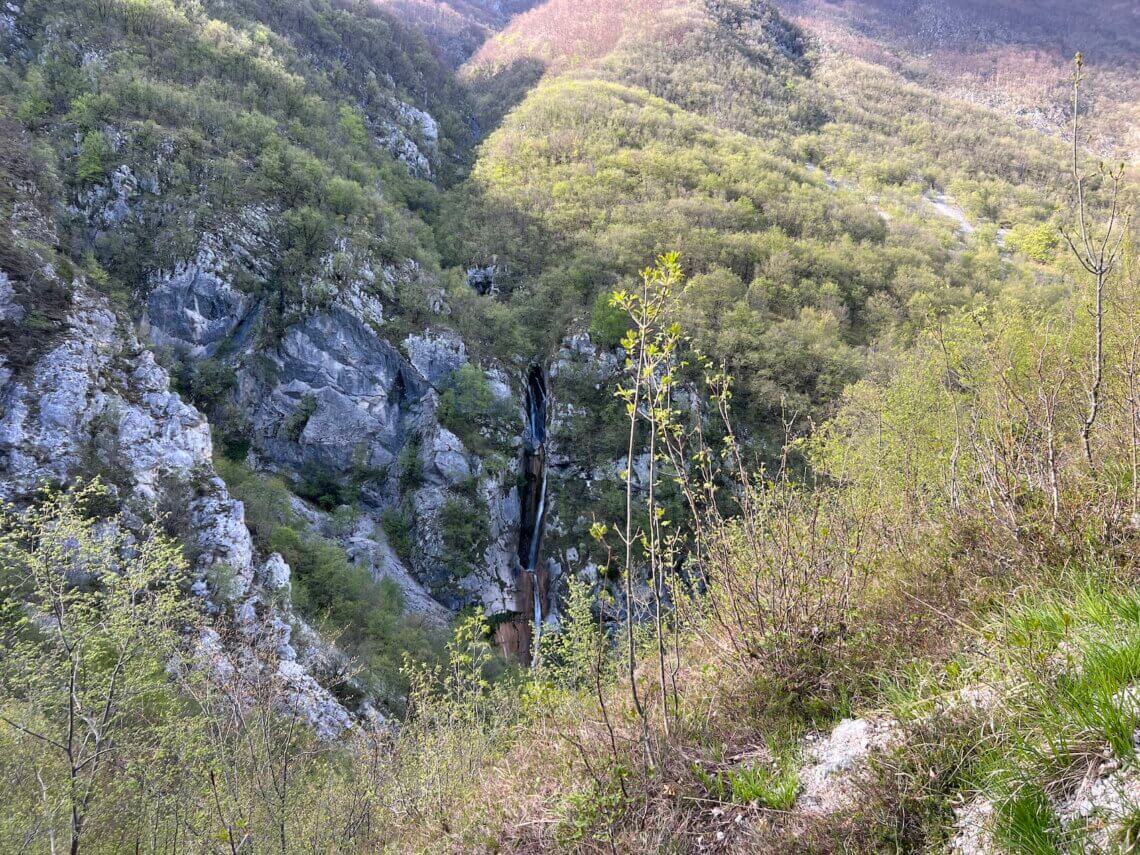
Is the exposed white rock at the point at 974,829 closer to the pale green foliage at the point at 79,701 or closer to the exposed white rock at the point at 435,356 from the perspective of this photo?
the pale green foliage at the point at 79,701

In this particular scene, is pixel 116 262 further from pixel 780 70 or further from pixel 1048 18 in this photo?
pixel 1048 18

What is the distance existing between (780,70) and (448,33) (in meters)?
66.4

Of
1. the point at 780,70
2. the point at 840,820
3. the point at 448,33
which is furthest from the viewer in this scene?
the point at 448,33

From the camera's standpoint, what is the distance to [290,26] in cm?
5750

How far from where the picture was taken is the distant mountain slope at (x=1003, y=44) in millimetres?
93375

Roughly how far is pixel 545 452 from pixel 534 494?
8.60 feet

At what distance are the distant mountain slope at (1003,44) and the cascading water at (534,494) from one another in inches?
4189

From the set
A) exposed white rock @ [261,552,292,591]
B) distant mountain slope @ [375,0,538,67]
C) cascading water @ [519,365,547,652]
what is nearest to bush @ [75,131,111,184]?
exposed white rock @ [261,552,292,591]

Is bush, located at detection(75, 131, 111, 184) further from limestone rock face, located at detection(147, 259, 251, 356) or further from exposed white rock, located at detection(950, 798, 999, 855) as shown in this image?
exposed white rock, located at detection(950, 798, 999, 855)

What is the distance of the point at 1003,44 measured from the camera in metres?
110

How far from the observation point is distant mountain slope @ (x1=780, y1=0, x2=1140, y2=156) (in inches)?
3676

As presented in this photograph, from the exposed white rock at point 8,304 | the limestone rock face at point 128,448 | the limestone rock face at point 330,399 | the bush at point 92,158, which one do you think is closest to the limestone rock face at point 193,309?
the limestone rock face at point 330,399

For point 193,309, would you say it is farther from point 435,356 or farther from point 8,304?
point 435,356

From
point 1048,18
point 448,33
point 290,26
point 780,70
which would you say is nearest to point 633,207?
point 290,26
